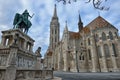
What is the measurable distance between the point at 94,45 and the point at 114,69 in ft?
29.4

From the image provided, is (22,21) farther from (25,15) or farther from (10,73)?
(10,73)

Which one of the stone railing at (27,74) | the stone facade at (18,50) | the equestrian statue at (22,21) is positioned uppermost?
the equestrian statue at (22,21)

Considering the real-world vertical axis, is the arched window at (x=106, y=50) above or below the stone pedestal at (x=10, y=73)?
above

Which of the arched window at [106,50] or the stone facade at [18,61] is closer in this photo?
the stone facade at [18,61]

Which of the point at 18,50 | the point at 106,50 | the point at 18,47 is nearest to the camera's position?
the point at 18,47

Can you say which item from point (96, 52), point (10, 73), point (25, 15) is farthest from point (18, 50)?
point (96, 52)

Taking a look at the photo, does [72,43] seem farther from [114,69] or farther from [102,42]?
[114,69]

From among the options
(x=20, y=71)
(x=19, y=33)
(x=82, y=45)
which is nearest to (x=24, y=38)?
(x=19, y=33)

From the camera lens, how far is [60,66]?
39.7 m

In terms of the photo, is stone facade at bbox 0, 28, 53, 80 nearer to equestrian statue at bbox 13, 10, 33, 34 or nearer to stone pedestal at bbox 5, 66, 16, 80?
stone pedestal at bbox 5, 66, 16, 80

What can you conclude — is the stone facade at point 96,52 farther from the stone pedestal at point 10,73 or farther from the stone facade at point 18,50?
the stone pedestal at point 10,73

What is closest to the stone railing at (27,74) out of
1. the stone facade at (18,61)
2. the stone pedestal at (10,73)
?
the stone facade at (18,61)

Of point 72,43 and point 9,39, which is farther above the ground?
point 72,43

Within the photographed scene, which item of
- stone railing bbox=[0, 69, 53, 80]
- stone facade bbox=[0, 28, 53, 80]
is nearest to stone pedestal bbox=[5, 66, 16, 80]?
stone facade bbox=[0, 28, 53, 80]
